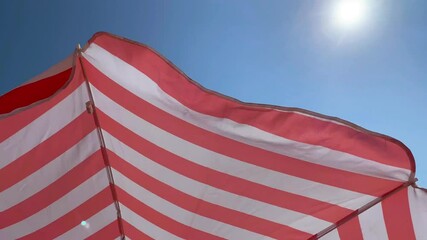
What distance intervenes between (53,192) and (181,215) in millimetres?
695

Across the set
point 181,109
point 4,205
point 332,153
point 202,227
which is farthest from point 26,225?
point 332,153

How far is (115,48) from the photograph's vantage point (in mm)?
1536

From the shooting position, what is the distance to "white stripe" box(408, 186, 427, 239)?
1.65 meters

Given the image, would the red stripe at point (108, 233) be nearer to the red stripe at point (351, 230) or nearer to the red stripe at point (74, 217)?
the red stripe at point (74, 217)

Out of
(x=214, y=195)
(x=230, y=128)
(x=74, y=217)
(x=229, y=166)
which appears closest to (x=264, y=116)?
(x=230, y=128)

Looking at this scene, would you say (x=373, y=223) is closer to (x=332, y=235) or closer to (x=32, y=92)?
(x=332, y=235)

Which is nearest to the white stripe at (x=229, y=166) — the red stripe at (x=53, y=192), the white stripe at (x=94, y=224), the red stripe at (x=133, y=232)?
the red stripe at (x=53, y=192)

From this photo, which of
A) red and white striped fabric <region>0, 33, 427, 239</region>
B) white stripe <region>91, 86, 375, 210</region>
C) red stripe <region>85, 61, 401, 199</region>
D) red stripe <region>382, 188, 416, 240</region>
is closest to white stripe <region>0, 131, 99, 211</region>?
red and white striped fabric <region>0, 33, 427, 239</region>

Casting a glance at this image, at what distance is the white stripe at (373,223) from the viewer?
1.84m

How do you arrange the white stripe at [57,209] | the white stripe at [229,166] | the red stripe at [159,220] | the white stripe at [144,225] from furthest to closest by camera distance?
the white stripe at [144,225] → the red stripe at [159,220] → the white stripe at [57,209] → the white stripe at [229,166]

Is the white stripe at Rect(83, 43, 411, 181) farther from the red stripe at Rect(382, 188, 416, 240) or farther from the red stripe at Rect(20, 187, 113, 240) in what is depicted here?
the red stripe at Rect(20, 187, 113, 240)

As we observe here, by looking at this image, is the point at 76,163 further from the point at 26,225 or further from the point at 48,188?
the point at 26,225

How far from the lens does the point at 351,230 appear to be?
1.98 meters

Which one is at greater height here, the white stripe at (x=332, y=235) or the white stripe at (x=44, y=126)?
the white stripe at (x=44, y=126)
